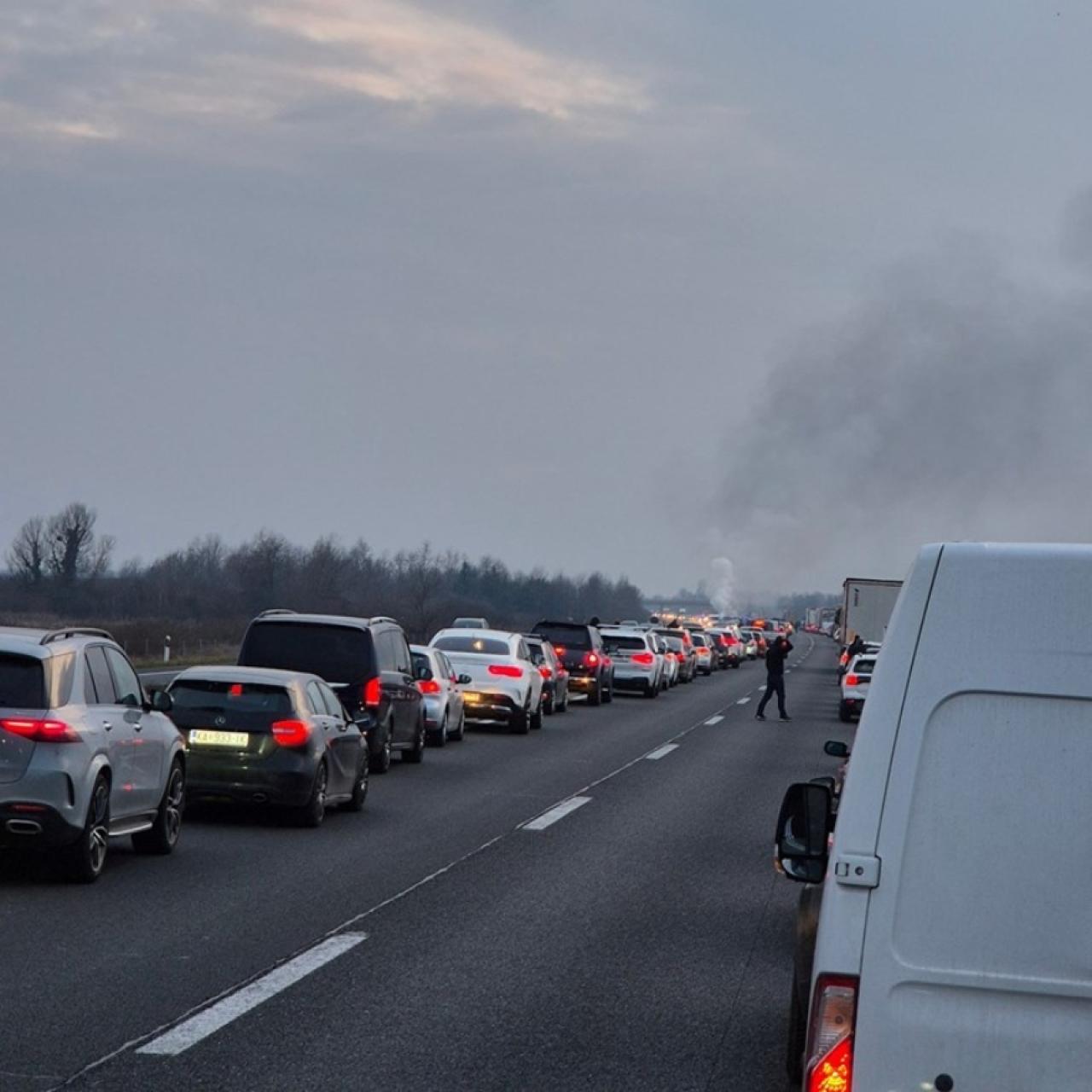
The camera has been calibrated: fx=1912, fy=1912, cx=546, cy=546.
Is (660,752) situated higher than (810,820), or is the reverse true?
(810,820)

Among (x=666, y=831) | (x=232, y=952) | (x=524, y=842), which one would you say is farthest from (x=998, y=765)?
(x=666, y=831)

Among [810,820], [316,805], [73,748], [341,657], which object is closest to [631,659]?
[341,657]

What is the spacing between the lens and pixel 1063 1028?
4039 mm

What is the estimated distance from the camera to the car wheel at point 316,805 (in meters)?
16.5

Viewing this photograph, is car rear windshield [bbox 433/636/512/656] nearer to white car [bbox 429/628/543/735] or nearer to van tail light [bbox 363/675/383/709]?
white car [bbox 429/628/543/735]

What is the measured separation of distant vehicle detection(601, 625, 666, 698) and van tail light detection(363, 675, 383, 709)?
27.7 meters

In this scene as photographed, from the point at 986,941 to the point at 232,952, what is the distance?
6576 millimetres

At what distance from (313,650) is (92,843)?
9000mm

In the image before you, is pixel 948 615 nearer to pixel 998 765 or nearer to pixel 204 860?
pixel 998 765

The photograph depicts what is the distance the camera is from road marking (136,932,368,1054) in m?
7.81

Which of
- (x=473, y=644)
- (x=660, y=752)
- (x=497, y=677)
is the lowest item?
(x=660, y=752)

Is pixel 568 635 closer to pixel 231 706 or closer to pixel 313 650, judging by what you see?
pixel 313 650

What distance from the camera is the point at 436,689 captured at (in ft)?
89.5

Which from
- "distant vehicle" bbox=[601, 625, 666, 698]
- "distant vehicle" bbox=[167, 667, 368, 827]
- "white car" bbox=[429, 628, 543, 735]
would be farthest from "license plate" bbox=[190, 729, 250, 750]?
"distant vehicle" bbox=[601, 625, 666, 698]
